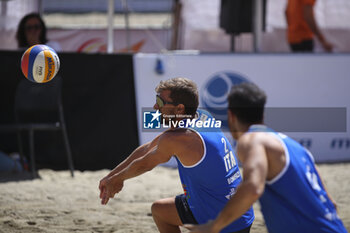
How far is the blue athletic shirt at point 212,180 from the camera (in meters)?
2.96

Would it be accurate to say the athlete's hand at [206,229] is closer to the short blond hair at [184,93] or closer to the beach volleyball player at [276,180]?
the beach volleyball player at [276,180]

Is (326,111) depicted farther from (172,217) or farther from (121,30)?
(172,217)

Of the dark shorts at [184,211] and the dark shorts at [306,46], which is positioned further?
the dark shorts at [306,46]

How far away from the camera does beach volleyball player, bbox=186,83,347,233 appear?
7.40 ft

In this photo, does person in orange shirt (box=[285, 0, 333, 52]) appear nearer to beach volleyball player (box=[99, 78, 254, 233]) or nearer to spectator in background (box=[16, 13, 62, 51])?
spectator in background (box=[16, 13, 62, 51])

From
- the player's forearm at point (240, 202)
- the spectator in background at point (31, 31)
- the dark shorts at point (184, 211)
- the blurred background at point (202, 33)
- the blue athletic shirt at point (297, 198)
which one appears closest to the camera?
the player's forearm at point (240, 202)

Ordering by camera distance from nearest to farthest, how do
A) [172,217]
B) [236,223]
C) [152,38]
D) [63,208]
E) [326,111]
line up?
[236,223] → [172,217] → [63,208] → [326,111] → [152,38]

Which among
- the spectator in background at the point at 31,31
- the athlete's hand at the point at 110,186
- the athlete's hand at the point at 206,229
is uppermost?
the spectator in background at the point at 31,31

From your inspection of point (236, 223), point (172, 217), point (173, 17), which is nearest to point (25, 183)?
point (172, 217)

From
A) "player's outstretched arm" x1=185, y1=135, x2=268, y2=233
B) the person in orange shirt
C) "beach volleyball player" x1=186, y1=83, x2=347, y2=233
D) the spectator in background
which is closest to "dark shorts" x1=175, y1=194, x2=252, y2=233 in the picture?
"beach volleyball player" x1=186, y1=83, x2=347, y2=233

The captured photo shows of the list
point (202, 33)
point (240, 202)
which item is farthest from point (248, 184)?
point (202, 33)

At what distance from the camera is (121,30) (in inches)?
368

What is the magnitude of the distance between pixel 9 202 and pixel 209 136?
9.09 feet

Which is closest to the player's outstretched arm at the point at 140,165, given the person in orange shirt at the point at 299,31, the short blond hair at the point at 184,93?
the short blond hair at the point at 184,93
